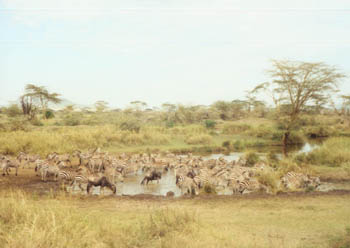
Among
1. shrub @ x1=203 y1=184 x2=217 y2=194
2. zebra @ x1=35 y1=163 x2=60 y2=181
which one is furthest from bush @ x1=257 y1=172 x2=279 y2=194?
zebra @ x1=35 y1=163 x2=60 y2=181

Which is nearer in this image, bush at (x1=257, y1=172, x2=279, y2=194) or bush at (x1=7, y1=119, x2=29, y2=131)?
bush at (x1=257, y1=172, x2=279, y2=194)

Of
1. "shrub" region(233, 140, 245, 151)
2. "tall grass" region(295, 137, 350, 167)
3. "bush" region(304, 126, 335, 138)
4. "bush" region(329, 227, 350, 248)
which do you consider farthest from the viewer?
"bush" region(304, 126, 335, 138)

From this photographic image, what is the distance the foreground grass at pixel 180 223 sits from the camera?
189 inches

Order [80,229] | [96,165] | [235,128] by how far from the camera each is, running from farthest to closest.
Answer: [235,128] → [96,165] → [80,229]

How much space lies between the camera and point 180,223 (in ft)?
19.6

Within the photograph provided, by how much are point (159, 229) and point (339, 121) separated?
41454mm

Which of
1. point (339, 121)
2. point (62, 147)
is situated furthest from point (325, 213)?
point (339, 121)

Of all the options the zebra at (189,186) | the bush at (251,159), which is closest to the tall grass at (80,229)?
the zebra at (189,186)

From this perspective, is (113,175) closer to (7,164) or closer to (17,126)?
(7,164)

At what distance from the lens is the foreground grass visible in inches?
189

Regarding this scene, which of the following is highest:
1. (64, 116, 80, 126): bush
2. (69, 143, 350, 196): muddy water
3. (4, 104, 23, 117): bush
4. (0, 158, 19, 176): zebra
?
(4, 104, 23, 117): bush

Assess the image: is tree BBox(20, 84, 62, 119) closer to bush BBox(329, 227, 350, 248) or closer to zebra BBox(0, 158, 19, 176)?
zebra BBox(0, 158, 19, 176)

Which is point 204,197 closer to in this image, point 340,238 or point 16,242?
point 340,238

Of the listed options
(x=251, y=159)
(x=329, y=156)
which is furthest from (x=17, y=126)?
(x=329, y=156)
